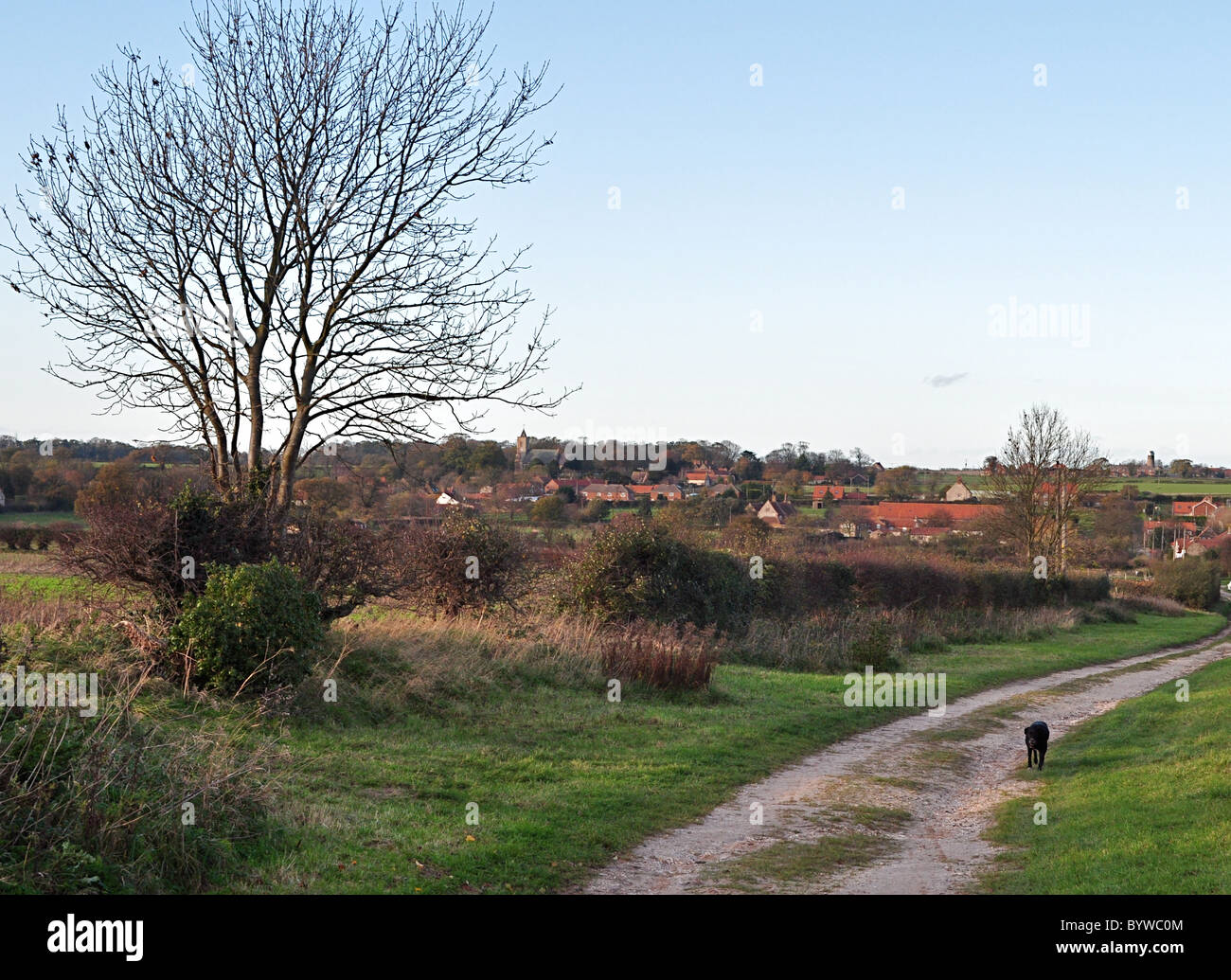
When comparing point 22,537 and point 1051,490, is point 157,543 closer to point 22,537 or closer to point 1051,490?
point 22,537

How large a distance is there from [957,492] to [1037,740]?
56221mm

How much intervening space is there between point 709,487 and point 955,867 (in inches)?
1615

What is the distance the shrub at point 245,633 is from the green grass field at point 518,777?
0.81 metres

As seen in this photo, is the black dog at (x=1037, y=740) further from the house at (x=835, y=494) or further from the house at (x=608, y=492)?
the house at (x=835, y=494)

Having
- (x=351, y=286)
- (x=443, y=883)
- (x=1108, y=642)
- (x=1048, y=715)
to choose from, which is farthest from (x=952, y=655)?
(x=443, y=883)

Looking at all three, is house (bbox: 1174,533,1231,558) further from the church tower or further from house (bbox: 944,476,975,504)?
the church tower

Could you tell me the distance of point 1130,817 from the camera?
977 centimetres

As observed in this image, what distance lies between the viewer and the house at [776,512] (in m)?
40.3

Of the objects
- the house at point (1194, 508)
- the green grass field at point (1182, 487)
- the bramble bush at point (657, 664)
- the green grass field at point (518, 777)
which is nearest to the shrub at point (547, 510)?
the bramble bush at point (657, 664)

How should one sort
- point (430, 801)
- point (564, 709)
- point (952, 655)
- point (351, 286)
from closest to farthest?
point (430, 801)
point (564, 709)
point (351, 286)
point (952, 655)

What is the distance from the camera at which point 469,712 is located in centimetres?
1352

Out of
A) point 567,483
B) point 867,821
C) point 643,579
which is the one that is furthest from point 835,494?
point 867,821

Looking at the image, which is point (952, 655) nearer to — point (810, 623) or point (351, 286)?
point (810, 623)
